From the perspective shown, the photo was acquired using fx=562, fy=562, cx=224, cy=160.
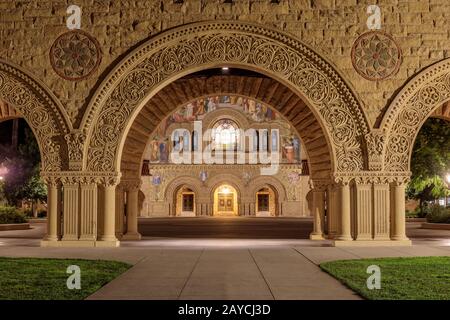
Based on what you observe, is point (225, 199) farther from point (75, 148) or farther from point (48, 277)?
point (48, 277)

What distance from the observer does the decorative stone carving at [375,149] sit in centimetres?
1348

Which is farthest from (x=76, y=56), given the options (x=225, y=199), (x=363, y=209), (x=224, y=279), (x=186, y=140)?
(x=225, y=199)

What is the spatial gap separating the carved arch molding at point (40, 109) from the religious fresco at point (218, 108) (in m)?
28.0

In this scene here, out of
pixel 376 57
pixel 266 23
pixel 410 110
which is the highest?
pixel 266 23

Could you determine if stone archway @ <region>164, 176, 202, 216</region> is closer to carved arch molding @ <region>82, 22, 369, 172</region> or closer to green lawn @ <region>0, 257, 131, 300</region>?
carved arch molding @ <region>82, 22, 369, 172</region>

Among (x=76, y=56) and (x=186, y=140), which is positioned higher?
(x=186, y=140)

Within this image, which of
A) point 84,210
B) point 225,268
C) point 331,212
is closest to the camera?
point 225,268

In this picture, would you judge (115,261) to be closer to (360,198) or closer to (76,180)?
(76,180)

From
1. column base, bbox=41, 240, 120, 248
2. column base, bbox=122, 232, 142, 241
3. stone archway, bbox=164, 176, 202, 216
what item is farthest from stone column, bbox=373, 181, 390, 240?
stone archway, bbox=164, 176, 202, 216

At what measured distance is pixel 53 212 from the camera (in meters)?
13.8

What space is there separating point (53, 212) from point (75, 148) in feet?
5.54

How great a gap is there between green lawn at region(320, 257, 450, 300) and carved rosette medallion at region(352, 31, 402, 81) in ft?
16.1
